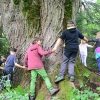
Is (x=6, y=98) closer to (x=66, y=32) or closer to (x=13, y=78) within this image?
(x=66, y=32)

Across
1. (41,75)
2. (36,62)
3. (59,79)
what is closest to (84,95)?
(59,79)

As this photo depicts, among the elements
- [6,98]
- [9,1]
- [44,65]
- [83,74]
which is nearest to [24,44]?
[44,65]

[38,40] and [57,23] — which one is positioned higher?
[57,23]

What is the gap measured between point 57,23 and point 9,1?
87.7 inches

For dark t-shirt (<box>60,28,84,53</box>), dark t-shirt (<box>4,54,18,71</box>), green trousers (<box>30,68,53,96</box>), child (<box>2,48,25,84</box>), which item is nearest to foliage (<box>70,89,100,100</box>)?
green trousers (<box>30,68,53,96</box>)

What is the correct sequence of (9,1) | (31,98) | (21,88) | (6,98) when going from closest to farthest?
1. (6,98)
2. (31,98)
3. (21,88)
4. (9,1)

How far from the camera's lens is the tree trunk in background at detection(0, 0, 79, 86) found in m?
7.04

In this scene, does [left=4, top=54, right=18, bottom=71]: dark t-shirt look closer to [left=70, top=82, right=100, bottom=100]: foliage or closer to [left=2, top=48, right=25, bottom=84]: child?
[left=2, top=48, right=25, bottom=84]: child

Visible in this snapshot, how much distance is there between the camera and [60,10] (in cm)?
703

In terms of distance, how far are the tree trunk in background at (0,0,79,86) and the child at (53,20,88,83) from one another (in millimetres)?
518

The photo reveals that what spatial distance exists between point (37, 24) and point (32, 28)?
0.21 metres

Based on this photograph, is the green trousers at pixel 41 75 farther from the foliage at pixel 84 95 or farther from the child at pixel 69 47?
the foliage at pixel 84 95

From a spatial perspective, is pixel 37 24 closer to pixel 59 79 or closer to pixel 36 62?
pixel 36 62

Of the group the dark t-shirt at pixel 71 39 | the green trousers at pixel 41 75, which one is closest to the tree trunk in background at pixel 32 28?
the green trousers at pixel 41 75
